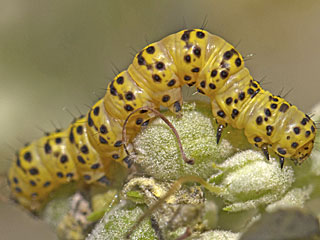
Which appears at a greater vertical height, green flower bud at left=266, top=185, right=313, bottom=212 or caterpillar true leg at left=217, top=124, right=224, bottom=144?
caterpillar true leg at left=217, top=124, right=224, bottom=144

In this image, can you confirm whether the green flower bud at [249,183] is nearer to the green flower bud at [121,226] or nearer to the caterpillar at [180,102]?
the caterpillar at [180,102]

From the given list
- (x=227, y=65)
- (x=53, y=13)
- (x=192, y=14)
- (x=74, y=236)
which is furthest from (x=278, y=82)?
(x=74, y=236)

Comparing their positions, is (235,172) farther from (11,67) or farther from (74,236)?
(11,67)

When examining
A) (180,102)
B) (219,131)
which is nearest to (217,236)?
(219,131)

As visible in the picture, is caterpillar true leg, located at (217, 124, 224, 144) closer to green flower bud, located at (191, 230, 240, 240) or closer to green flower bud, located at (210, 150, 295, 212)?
green flower bud, located at (210, 150, 295, 212)

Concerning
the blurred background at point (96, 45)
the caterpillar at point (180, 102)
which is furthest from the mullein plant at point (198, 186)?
the blurred background at point (96, 45)

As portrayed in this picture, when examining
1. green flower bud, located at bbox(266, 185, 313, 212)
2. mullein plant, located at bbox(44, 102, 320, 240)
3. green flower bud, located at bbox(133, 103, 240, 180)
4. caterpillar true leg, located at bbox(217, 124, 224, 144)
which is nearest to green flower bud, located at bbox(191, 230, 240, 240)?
mullein plant, located at bbox(44, 102, 320, 240)
